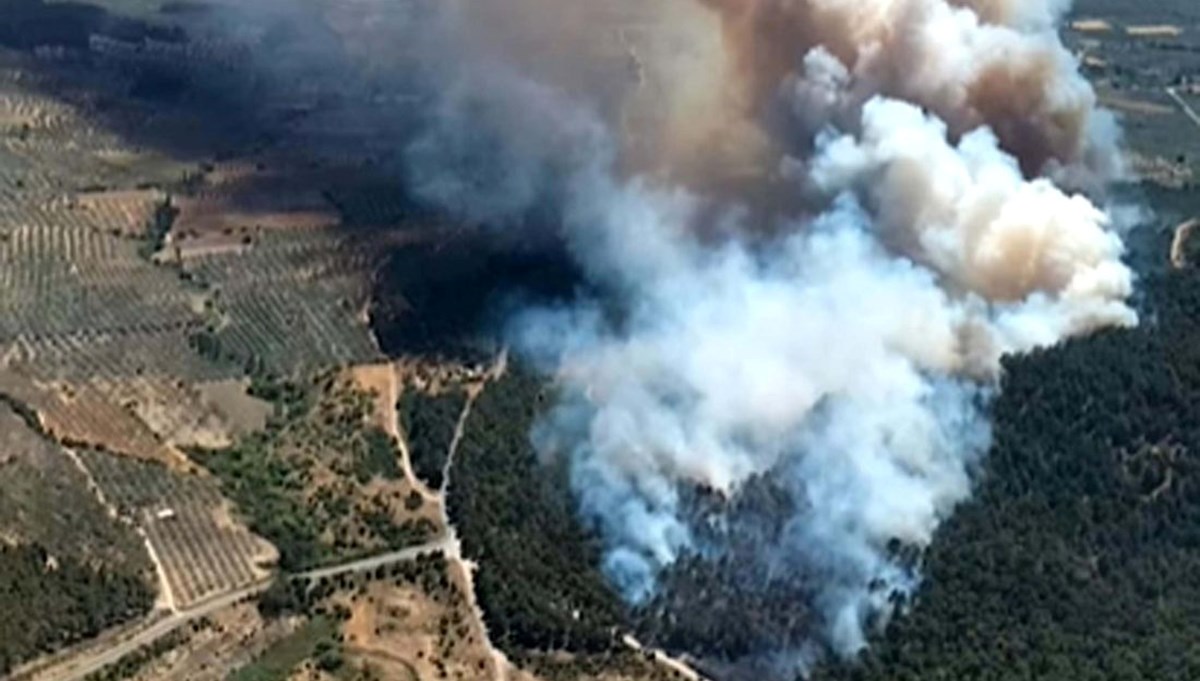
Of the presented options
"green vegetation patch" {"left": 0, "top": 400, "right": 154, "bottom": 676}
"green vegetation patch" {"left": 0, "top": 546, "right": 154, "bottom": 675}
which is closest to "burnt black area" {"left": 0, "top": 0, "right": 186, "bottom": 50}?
"green vegetation patch" {"left": 0, "top": 400, "right": 154, "bottom": 676}

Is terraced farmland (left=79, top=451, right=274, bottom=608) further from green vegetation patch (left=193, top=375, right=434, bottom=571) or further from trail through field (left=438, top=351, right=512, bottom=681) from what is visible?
trail through field (left=438, top=351, right=512, bottom=681)

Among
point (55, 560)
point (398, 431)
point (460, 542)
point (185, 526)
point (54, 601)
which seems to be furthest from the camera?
point (398, 431)

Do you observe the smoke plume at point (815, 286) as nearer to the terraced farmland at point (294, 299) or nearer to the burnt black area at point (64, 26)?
the terraced farmland at point (294, 299)

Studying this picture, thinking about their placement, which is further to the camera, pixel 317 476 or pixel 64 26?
pixel 64 26

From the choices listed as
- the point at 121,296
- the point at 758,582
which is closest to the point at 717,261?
the point at 758,582

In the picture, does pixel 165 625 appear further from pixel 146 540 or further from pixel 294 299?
pixel 294 299

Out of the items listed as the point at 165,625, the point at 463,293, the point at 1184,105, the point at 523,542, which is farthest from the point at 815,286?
the point at 1184,105
